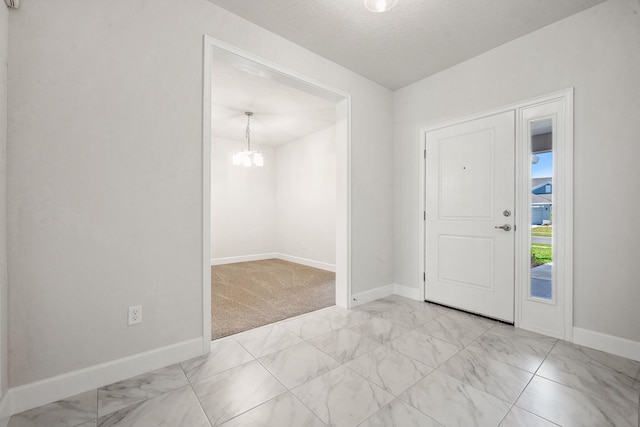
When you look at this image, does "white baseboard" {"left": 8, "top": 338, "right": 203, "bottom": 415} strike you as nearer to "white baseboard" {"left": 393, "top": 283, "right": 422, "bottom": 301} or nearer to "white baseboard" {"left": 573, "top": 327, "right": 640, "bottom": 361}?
"white baseboard" {"left": 393, "top": 283, "right": 422, "bottom": 301}

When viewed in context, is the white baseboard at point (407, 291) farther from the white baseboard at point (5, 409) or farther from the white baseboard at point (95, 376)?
the white baseboard at point (5, 409)

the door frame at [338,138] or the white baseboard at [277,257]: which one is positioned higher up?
the door frame at [338,138]

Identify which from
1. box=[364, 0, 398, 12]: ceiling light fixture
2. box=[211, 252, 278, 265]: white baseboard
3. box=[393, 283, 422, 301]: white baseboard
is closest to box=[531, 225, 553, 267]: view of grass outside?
box=[393, 283, 422, 301]: white baseboard

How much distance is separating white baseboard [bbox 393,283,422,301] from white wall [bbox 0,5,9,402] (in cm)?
345

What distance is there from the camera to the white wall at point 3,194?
1.42 metres

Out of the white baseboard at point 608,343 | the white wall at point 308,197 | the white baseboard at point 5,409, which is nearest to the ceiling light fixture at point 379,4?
the white baseboard at point 608,343

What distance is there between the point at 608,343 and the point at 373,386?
1911 millimetres

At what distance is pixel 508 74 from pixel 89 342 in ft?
13.2

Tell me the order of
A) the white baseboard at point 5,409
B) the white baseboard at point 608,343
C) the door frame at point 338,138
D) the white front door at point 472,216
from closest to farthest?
the white baseboard at point 5,409, the white baseboard at point 608,343, the door frame at point 338,138, the white front door at point 472,216

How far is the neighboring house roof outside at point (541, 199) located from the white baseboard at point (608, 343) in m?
1.06

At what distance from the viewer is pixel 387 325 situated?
2.65 meters

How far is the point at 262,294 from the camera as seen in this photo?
3.67 meters

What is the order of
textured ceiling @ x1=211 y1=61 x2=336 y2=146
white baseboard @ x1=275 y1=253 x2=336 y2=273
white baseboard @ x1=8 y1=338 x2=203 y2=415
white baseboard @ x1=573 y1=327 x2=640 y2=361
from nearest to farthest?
white baseboard @ x1=8 y1=338 x2=203 y2=415, white baseboard @ x1=573 y1=327 x2=640 y2=361, textured ceiling @ x1=211 y1=61 x2=336 y2=146, white baseboard @ x1=275 y1=253 x2=336 y2=273

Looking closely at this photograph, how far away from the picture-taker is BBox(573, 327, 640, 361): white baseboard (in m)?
2.01
